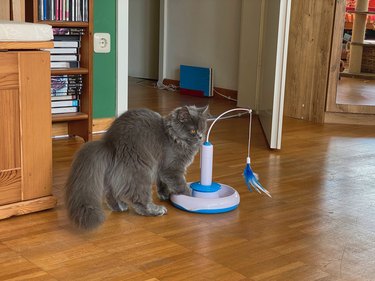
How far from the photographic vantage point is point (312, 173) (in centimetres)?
259

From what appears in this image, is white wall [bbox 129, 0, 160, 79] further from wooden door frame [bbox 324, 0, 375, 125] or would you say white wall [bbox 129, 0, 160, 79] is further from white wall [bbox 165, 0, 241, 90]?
wooden door frame [bbox 324, 0, 375, 125]

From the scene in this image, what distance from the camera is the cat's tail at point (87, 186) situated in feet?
5.59

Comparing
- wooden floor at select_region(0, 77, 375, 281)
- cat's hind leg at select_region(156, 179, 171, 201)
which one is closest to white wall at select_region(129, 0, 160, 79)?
wooden floor at select_region(0, 77, 375, 281)

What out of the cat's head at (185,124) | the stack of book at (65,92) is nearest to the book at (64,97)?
the stack of book at (65,92)

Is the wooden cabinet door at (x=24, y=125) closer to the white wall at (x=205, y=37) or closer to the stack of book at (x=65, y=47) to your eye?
the stack of book at (x=65, y=47)

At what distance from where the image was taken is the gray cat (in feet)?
5.73

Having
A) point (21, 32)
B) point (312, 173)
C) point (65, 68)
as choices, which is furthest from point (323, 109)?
point (21, 32)

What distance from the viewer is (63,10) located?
2771mm

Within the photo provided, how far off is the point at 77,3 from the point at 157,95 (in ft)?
6.72

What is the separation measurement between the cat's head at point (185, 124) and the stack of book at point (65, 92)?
112 cm

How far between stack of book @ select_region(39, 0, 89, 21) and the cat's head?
111cm

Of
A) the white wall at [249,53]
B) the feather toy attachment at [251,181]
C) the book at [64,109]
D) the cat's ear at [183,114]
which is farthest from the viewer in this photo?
Answer: the white wall at [249,53]

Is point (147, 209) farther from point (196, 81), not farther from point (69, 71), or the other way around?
point (196, 81)

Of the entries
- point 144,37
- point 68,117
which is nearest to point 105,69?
point 68,117
